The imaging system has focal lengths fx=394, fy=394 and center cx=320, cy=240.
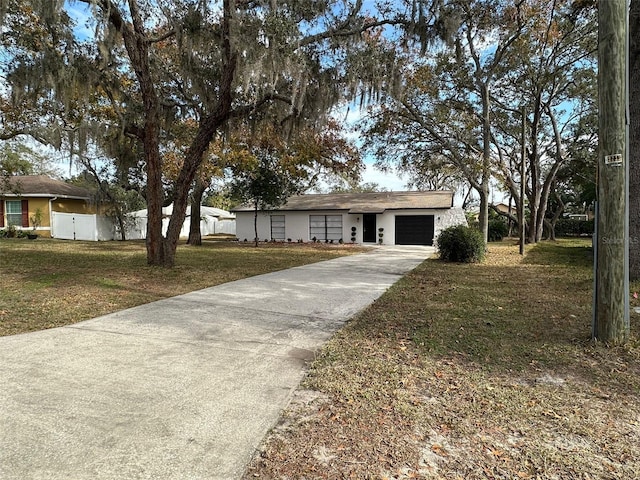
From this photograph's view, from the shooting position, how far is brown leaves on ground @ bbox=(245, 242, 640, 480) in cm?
218

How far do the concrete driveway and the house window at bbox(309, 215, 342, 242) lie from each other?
1806 cm

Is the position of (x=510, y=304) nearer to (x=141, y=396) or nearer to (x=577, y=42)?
(x=141, y=396)

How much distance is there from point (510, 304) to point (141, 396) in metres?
5.46

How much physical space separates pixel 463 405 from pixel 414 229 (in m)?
20.1

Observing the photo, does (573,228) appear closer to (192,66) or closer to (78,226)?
(192,66)

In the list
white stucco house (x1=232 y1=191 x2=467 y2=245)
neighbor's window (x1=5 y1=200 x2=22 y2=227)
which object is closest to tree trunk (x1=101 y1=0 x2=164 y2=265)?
white stucco house (x1=232 y1=191 x2=467 y2=245)

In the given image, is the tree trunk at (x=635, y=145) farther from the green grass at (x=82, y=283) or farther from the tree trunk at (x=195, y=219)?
the tree trunk at (x=195, y=219)

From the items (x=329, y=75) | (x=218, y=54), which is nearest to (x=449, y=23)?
(x=329, y=75)

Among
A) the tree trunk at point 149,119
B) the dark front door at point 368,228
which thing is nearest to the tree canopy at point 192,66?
the tree trunk at point 149,119

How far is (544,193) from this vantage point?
25094mm

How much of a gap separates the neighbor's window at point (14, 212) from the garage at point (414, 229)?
21.7 metres

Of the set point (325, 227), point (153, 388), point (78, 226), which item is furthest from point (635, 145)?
point (78, 226)

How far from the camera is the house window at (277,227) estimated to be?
25234 mm

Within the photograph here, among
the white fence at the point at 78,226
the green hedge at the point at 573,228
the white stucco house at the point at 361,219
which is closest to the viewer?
the white fence at the point at 78,226
